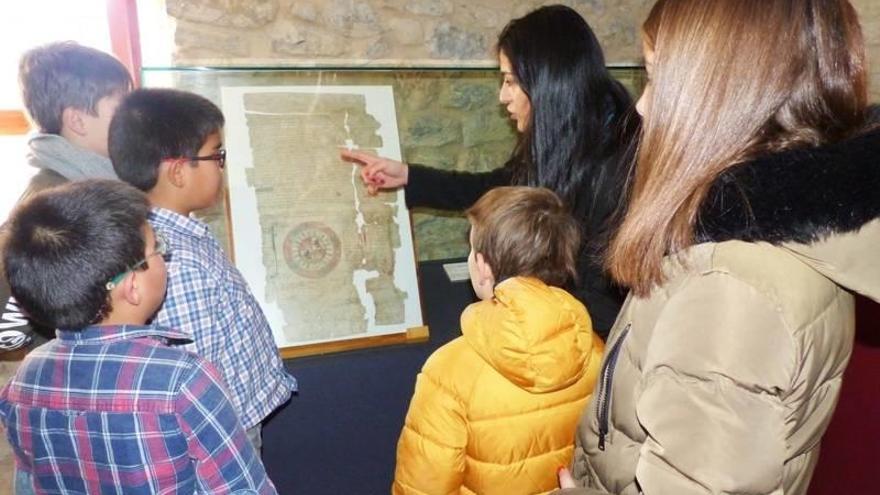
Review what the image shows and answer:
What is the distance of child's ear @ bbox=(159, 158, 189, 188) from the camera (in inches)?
65.4

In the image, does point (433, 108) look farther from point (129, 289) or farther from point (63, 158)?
point (129, 289)

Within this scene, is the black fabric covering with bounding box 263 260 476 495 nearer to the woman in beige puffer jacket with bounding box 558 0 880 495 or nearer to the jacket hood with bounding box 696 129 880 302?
the woman in beige puffer jacket with bounding box 558 0 880 495

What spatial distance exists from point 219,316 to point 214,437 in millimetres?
495

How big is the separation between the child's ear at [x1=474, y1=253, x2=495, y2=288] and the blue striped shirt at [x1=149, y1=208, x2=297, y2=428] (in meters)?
0.66

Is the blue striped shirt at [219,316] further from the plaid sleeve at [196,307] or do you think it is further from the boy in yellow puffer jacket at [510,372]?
the boy in yellow puffer jacket at [510,372]

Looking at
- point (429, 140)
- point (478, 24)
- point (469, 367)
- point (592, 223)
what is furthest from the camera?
point (478, 24)

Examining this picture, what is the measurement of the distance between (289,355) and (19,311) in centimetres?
79

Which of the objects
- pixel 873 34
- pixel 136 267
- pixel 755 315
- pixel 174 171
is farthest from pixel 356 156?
pixel 873 34

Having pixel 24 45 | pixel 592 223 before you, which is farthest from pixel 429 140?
pixel 24 45

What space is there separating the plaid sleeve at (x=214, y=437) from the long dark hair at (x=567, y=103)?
103 centimetres

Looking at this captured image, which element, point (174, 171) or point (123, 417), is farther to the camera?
point (174, 171)

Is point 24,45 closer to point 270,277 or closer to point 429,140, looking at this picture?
point 270,277

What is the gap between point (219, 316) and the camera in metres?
1.62

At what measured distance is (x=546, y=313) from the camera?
131cm
